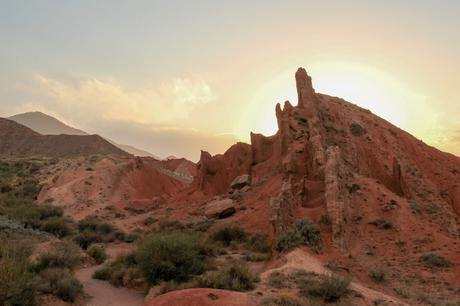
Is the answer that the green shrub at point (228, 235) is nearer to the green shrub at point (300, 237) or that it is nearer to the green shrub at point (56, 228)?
the green shrub at point (300, 237)

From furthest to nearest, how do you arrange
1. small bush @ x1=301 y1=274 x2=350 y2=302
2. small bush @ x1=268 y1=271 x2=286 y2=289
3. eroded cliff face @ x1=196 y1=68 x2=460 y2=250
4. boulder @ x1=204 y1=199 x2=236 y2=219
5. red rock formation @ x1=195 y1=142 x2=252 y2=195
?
1. red rock formation @ x1=195 y1=142 x2=252 y2=195
2. boulder @ x1=204 y1=199 x2=236 y2=219
3. eroded cliff face @ x1=196 y1=68 x2=460 y2=250
4. small bush @ x1=268 y1=271 x2=286 y2=289
5. small bush @ x1=301 y1=274 x2=350 y2=302

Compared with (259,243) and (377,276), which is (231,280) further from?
(259,243)

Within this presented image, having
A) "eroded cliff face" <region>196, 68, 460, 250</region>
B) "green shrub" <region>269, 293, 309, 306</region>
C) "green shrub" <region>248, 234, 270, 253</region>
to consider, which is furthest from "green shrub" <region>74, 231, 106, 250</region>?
"green shrub" <region>269, 293, 309, 306</region>

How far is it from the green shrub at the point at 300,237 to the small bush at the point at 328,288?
18.0ft

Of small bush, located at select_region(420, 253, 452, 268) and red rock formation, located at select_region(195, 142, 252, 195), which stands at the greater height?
red rock formation, located at select_region(195, 142, 252, 195)

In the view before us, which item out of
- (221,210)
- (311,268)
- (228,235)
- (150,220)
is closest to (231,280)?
(311,268)

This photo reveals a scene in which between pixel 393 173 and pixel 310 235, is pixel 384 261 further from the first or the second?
pixel 393 173

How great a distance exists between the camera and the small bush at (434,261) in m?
17.0

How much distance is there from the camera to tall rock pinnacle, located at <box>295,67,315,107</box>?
105 feet

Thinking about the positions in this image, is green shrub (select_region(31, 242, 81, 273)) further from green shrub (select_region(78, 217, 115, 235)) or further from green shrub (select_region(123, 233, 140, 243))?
green shrub (select_region(78, 217, 115, 235))

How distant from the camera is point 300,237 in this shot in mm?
17062

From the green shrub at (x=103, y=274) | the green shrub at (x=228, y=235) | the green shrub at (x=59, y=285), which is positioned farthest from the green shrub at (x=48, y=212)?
the green shrub at (x=59, y=285)

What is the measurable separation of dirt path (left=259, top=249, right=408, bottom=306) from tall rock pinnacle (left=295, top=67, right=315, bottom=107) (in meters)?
17.4

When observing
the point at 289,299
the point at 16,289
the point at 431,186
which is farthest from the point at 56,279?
the point at 431,186
